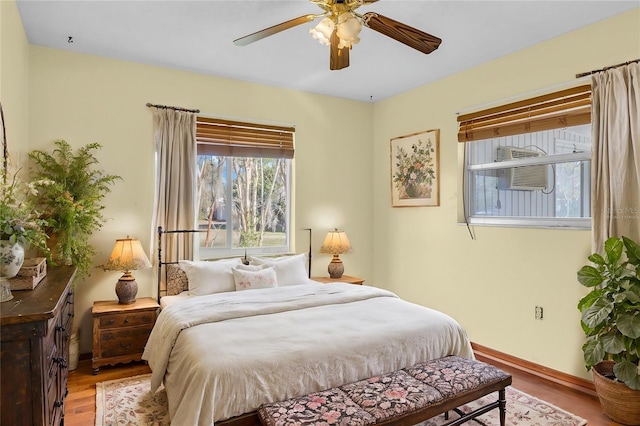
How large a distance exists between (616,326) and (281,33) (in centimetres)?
321

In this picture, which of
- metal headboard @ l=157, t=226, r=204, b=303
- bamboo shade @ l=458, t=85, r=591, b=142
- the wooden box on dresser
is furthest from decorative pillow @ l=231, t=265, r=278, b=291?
Result: bamboo shade @ l=458, t=85, r=591, b=142

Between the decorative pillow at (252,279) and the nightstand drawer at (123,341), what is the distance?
90cm

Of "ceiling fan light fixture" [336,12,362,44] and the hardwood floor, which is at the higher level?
"ceiling fan light fixture" [336,12,362,44]

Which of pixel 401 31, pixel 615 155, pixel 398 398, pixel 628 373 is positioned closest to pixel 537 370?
pixel 628 373

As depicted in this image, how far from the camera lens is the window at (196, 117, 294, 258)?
4.29 meters

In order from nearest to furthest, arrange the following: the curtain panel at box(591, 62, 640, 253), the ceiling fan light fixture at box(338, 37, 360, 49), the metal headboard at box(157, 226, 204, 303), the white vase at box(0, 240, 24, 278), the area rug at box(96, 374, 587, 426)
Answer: the white vase at box(0, 240, 24, 278) < the ceiling fan light fixture at box(338, 37, 360, 49) < the area rug at box(96, 374, 587, 426) < the curtain panel at box(591, 62, 640, 253) < the metal headboard at box(157, 226, 204, 303)

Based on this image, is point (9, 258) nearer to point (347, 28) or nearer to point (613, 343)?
point (347, 28)

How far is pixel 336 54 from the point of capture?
2.44m

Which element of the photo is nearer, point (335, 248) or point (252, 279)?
point (252, 279)

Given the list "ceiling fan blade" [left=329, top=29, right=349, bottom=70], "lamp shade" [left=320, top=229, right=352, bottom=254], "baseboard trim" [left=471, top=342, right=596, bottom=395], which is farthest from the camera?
"lamp shade" [left=320, top=229, right=352, bottom=254]

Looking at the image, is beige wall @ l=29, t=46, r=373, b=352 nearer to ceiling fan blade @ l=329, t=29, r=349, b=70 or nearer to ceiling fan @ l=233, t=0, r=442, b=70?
ceiling fan @ l=233, t=0, r=442, b=70

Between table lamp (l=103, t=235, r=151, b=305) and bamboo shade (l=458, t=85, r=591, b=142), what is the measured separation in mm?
3354

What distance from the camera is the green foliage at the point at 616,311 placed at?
2.47 m

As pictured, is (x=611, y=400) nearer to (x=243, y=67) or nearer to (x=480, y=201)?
(x=480, y=201)
